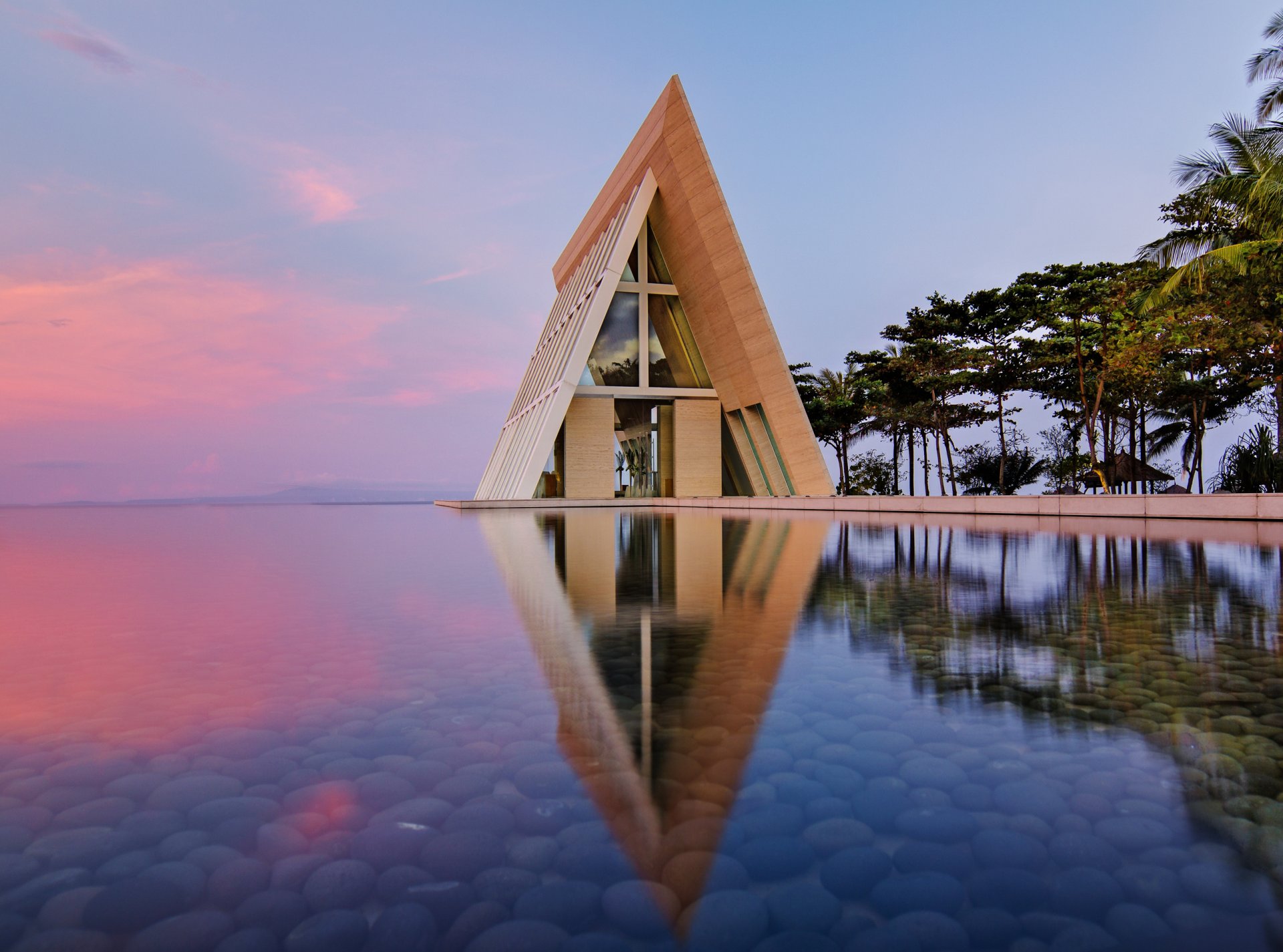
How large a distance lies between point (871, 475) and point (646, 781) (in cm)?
3769

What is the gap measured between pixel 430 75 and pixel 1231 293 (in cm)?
2101

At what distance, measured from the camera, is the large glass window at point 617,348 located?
2628 centimetres

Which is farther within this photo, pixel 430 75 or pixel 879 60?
pixel 879 60

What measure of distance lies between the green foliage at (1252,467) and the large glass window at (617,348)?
16.7 m

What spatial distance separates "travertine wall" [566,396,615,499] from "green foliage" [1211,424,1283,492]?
1688cm

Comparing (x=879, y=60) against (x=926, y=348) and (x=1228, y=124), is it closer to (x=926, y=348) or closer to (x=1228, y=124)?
(x=926, y=348)

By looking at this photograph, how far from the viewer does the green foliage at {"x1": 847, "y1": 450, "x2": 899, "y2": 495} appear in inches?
1436

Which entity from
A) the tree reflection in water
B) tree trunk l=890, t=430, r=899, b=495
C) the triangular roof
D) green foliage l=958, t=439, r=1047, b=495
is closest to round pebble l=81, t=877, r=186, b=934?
the tree reflection in water

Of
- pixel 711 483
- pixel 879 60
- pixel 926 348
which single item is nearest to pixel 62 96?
pixel 711 483

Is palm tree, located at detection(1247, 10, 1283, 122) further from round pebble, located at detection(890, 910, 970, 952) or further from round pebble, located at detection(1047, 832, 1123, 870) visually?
round pebble, located at detection(890, 910, 970, 952)

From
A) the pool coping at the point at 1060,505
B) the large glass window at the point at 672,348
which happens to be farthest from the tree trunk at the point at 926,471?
the pool coping at the point at 1060,505

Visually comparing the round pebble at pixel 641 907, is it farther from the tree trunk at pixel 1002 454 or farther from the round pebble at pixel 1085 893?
the tree trunk at pixel 1002 454

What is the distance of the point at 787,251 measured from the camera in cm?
8225

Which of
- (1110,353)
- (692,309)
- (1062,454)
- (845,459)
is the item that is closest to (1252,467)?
(1110,353)
